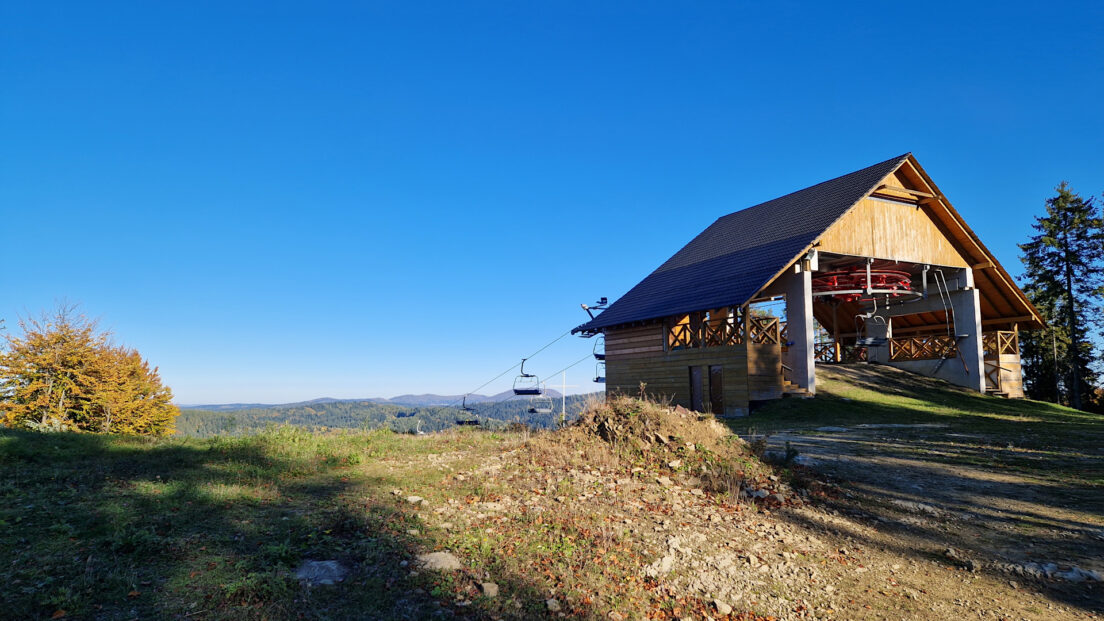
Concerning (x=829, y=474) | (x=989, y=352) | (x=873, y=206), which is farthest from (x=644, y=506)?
(x=989, y=352)

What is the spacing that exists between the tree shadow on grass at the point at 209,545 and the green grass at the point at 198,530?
0.02 meters

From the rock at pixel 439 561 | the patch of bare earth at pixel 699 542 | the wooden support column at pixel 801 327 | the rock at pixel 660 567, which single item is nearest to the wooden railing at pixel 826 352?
the wooden support column at pixel 801 327

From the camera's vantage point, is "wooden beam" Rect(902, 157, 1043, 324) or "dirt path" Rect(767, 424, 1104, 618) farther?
"wooden beam" Rect(902, 157, 1043, 324)

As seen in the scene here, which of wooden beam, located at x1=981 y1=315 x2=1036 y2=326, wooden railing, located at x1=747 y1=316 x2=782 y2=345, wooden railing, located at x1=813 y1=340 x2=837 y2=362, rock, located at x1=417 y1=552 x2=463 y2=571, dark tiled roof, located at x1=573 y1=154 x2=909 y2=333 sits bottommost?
rock, located at x1=417 y1=552 x2=463 y2=571

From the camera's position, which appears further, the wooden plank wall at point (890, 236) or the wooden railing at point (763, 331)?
the wooden plank wall at point (890, 236)

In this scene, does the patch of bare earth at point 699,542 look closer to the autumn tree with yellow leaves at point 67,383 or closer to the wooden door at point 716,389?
the wooden door at point 716,389

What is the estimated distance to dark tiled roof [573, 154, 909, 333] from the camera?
909 inches

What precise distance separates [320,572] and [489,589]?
63.9 inches

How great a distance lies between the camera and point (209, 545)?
19.8 feet

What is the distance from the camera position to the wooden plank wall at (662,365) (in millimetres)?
23094

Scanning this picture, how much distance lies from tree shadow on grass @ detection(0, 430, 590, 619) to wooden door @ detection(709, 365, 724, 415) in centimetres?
1743

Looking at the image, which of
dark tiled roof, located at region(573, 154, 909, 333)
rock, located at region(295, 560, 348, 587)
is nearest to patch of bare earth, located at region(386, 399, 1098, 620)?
rock, located at region(295, 560, 348, 587)

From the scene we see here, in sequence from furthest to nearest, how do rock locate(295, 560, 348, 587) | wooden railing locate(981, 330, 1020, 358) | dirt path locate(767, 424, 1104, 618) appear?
1. wooden railing locate(981, 330, 1020, 358)
2. dirt path locate(767, 424, 1104, 618)
3. rock locate(295, 560, 348, 587)

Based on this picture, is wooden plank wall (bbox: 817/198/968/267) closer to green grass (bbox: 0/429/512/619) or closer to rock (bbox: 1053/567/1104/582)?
rock (bbox: 1053/567/1104/582)
